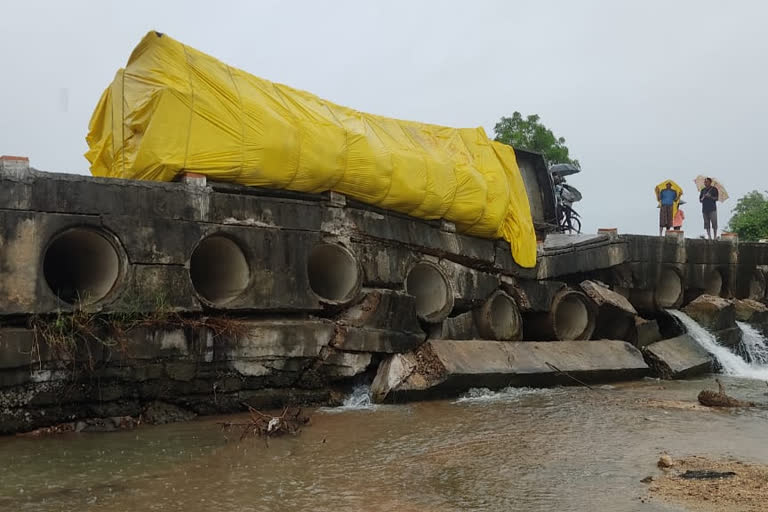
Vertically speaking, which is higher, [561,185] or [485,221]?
[561,185]

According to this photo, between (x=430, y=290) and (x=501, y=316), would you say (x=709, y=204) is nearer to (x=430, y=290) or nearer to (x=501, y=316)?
(x=501, y=316)

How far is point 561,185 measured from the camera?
17.9 meters

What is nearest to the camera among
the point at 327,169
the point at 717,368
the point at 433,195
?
the point at 327,169

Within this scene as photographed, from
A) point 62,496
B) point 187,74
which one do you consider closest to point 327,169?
point 187,74

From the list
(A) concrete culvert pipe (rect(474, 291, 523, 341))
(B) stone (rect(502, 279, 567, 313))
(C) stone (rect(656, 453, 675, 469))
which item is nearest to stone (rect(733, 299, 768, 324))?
(B) stone (rect(502, 279, 567, 313))

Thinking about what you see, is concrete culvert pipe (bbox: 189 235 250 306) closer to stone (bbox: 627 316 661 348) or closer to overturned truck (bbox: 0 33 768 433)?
overturned truck (bbox: 0 33 768 433)

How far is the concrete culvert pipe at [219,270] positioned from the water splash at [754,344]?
383 inches

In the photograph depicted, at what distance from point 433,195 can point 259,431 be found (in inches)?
183

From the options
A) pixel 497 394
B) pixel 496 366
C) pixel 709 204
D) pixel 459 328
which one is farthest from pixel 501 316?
pixel 709 204

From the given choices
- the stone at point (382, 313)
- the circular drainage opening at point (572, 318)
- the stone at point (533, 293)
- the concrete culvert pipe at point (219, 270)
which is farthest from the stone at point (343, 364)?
the circular drainage opening at point (572, 318)

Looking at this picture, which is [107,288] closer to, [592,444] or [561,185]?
[592,444]

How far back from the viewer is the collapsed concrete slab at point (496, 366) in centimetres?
863

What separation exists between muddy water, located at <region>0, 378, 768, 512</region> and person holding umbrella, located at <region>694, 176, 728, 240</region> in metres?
9.63

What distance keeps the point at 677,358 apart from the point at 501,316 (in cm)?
295
